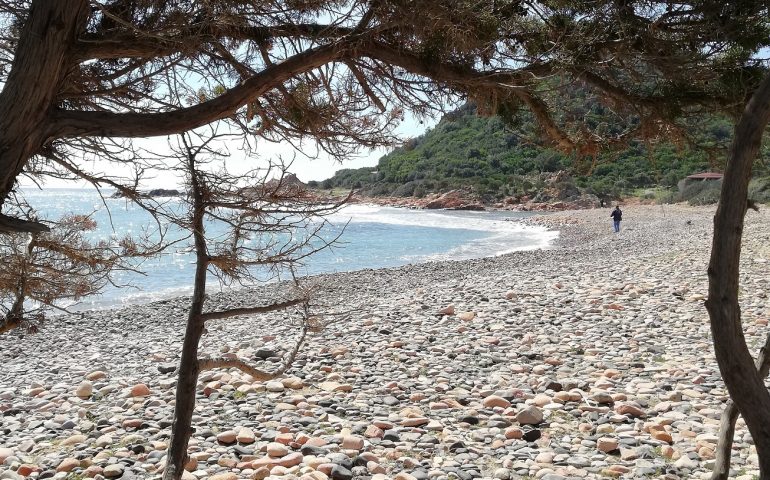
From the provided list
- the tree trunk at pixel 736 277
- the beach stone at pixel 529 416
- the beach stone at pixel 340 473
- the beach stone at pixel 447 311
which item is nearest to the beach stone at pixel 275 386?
the beach stone at pixel 340 473

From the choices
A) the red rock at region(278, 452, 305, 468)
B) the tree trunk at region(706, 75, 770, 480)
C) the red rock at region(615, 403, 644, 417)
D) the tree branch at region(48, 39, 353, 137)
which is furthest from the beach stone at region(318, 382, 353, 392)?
the tree trunk at region(706, 75, 770, 480)

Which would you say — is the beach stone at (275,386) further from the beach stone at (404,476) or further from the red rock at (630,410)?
the red rock at (630,410)

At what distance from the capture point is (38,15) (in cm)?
198

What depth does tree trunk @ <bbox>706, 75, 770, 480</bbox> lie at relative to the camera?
2.07m

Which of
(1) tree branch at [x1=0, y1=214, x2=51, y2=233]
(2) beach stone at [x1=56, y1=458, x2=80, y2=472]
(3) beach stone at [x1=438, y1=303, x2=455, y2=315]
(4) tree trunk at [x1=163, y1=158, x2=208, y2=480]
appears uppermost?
(1) tree branch at [x1=0, y1=214, x2=51, y2=233]

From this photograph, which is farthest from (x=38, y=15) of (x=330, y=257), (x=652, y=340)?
(x=330, y=257)

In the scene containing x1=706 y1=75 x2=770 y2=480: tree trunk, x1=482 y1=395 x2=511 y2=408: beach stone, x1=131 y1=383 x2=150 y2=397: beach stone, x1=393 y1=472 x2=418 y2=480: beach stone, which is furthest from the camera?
x1=131 y1=383 x2=150 y2=397: beach stone

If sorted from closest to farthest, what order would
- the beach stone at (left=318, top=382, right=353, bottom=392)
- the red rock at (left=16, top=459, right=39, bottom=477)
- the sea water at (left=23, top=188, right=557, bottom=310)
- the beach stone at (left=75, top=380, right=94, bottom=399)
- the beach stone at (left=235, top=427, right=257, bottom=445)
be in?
1. the red rock at (left=16, top=459, right=39, bottom=477)
2. the beach stone at (left=235, top=427, right=257, bottom=445)
3. the beach stone at (left=318, top=382, right=353, bottom=392)
4. the beach stone at (left=75, top=380, right=94, bottom=399)
5. the sea water at (left=23, top=188, right=557, bottom=310)

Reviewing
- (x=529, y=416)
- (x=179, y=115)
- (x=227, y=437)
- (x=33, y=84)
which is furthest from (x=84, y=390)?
(x=33, y=84)

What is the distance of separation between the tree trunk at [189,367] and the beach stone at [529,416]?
10.1 ft

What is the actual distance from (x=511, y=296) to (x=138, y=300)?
9.52 metres

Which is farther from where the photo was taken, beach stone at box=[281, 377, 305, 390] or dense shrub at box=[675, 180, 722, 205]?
dense shrub at box=[675, 180, 722, 205]

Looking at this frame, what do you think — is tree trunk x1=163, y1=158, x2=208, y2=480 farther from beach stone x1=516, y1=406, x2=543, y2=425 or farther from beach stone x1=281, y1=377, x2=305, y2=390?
beach stone x1=281, y1=377, x2=305, y2=390

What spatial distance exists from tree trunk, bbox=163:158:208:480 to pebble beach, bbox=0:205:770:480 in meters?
0.85
